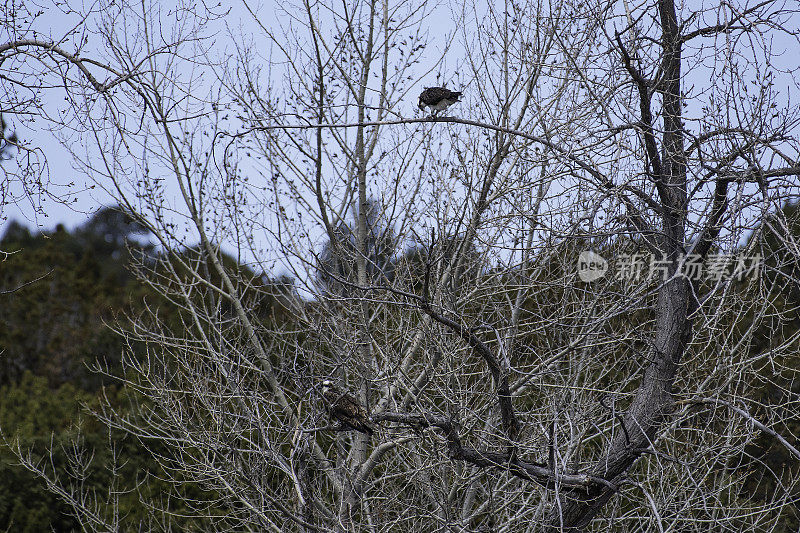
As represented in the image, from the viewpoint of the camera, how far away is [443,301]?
5.84 m

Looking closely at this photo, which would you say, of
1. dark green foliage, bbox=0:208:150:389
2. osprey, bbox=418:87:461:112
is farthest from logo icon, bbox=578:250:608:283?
dark green foliage, bbox=0:208:150:389

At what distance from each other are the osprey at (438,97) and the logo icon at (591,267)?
1.74 m

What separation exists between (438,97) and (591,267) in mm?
2003

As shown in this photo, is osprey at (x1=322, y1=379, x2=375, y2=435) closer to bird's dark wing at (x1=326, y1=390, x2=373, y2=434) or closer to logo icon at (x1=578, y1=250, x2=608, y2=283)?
bird's dark wing at (x1=326, y1=390, x2=373, y2=434)

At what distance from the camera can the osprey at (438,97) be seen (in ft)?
18.8

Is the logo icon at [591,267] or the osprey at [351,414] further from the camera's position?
the logo icon at [591,267]

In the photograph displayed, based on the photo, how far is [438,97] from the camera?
5.78 m

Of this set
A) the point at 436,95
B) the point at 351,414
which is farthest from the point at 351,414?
the point at 436,95

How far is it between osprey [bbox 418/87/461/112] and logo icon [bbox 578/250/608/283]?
5.71 ft

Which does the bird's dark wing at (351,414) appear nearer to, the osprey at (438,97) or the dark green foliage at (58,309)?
the osprey at (438,97)

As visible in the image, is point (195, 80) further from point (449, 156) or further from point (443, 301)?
point (443, 301)

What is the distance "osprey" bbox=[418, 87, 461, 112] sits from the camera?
226 inches

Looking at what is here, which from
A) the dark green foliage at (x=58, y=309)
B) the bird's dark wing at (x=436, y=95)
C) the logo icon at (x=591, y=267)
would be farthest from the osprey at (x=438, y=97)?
the dark green foliage at (x=58, y=309)

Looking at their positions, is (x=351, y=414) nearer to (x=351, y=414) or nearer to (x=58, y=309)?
(x=351, y=414)
